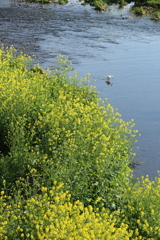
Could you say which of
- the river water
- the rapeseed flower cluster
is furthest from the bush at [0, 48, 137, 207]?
the river water

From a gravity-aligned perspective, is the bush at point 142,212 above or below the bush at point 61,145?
below

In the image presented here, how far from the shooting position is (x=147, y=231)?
5.47 meters

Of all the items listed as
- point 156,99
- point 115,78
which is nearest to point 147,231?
point 156,99

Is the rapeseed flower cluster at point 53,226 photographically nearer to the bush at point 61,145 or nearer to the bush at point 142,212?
the bush at point 142,212

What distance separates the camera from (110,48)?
2027 centimetres

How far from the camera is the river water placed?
12070mm

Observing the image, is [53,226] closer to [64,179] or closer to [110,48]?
[64,179]

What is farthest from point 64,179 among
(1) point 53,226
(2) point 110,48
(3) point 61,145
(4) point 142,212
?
(2) point 110,48

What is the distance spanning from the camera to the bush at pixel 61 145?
246 inches

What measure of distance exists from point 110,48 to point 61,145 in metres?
14.0

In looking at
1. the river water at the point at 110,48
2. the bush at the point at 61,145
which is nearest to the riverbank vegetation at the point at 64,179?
the bush at the point at 61,145

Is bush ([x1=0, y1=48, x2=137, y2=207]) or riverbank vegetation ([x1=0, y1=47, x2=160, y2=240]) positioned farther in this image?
bush ([x1=0, y1=48, x2=137, y2=207])

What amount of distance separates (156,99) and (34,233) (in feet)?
32.0

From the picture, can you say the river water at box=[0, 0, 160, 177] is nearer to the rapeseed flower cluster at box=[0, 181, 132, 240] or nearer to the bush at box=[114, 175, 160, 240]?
the bush at box=[114, 175, 160, 240]
